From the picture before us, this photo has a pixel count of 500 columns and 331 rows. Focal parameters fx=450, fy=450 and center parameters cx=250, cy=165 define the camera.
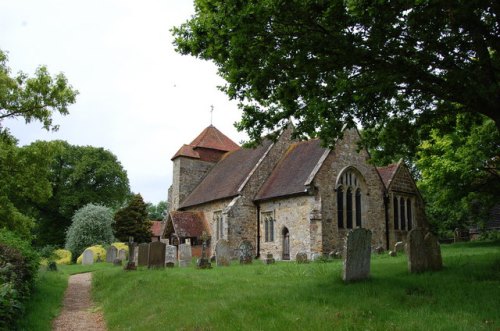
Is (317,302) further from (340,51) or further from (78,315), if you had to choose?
(78,315)

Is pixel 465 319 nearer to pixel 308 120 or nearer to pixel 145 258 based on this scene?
pixel 308 120

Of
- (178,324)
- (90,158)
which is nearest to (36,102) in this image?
(178,324)

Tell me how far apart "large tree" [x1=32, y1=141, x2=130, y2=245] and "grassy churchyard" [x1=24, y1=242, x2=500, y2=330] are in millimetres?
37054

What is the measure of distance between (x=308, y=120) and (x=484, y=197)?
634 inches

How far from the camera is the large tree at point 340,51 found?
27.0 ft

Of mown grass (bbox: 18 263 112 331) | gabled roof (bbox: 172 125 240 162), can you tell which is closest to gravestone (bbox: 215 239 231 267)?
mown grass (bbox: 18 263 112 331)

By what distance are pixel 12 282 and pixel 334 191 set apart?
18144 millimetres

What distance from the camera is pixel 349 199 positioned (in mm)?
25172

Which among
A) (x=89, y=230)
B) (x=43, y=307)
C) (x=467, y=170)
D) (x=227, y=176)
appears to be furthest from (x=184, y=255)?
(x=89, y=230)

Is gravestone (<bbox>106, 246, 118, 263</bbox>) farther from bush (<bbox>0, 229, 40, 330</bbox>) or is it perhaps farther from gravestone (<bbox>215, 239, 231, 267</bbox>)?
bush (<bbox>0, 229, 40, 330</bbox>)

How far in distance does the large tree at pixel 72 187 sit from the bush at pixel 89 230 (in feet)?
28.2

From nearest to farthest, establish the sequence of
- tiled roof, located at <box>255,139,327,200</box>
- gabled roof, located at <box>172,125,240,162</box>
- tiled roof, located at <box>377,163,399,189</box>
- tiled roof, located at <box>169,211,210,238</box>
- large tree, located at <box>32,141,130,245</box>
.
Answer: tiled roof, located at <box>255,139,327,200</box>
tiled roof, located at <box>377,163,399,189</box>
tiled roof, located at <box>169,211,210,238</box>
gabled roof, located at <box>172,125,240,162</box>
large tree, located at <box>32,141,130,245</box>

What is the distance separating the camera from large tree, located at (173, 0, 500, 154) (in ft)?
27.0

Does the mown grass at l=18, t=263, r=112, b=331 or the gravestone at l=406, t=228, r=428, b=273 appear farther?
the gravestone at l=406, t=228, r=428, b=273
